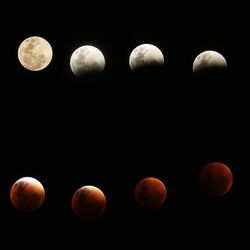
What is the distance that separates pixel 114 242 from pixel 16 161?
5.49ft

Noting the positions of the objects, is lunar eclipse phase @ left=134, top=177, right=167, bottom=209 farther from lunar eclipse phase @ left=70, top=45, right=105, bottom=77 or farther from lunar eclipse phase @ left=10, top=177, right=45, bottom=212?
lunar eclipse phase @ left=70, top=45, right=105, bottom=77

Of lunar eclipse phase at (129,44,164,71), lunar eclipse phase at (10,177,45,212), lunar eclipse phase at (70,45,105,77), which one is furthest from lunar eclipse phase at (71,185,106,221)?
lunar eclipse phase at (129,44,164,71)

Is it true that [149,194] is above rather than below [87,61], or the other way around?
below

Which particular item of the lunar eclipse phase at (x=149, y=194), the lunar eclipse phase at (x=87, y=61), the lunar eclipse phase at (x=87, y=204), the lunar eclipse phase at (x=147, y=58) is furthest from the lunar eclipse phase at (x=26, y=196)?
the lunar eclipse phase at (x=147, y=58)

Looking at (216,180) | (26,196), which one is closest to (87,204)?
(26,196)

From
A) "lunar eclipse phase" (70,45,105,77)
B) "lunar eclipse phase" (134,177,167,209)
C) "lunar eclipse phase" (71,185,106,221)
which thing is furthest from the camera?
"lunar eclipse phase" (70,45,105,77)

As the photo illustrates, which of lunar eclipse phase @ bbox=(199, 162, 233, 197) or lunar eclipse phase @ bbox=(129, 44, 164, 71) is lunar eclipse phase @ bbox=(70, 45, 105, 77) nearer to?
lunar eclipse phase @ bbox=(129, 44, 164, 71)

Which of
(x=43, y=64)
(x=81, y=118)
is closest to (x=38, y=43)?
(x=43, y=64)

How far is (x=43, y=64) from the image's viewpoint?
4.59 metres

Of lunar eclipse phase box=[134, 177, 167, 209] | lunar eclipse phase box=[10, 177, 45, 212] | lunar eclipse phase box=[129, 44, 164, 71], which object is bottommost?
lunar eclipse phase box=[134, 177, 167, 209]

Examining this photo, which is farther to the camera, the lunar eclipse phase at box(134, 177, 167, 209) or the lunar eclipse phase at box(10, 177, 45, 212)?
the lunar eclipse phase at box(134, 177, 167, 209)

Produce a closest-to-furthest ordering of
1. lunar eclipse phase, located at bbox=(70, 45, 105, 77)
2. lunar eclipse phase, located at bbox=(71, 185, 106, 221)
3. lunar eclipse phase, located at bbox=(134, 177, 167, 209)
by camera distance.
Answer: lunar eclipse phase, located at bbox=(71, 185, 106, 221) < lunar eclipse phase, located at bbox=(134, 177, 167, 209) < lunar eclipse phase, located at bbox=(70, 45, 105, 77)

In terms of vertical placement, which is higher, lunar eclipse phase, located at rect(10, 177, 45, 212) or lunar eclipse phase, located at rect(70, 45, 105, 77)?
lunar eclipse phase, located at rect(70, 45, 105, 77)

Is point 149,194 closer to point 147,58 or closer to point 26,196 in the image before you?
point 26,196
